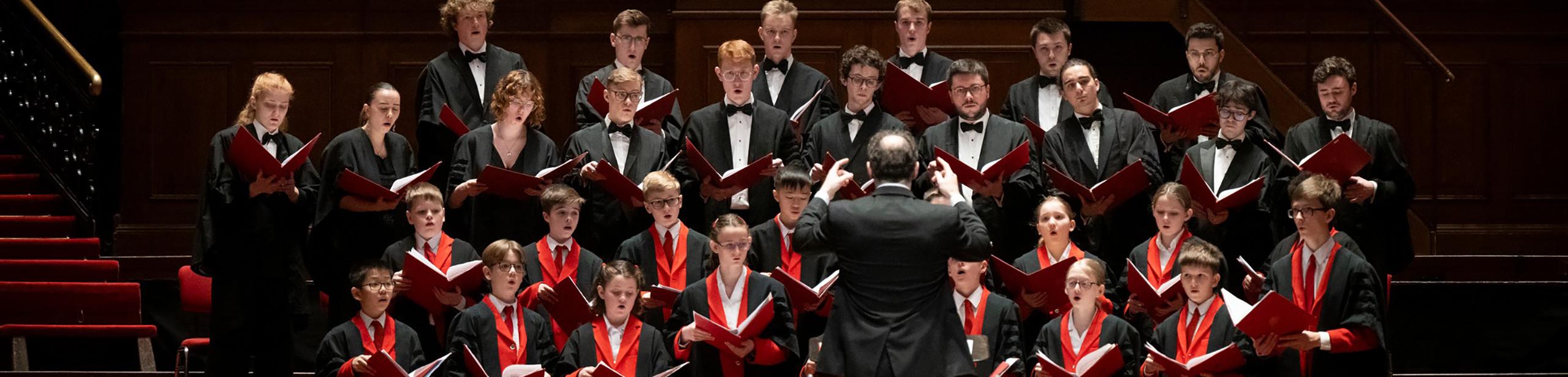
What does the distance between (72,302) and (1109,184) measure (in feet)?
14.2

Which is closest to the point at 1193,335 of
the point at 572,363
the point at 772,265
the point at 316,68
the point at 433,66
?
the point at 772,265

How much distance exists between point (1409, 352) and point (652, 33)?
3700 mm

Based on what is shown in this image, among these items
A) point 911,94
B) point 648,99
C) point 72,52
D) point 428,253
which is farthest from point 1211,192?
point 72,52

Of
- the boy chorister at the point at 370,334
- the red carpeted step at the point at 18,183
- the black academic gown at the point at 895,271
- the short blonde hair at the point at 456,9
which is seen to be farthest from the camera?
the red carpeted step at the point at 18,183

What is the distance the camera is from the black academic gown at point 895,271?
146 inches

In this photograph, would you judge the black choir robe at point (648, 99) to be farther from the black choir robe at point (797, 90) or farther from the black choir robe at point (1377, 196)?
the black choir robe at point (1377, 196)

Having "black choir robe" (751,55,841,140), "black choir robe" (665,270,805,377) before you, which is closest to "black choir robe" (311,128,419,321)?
"black choir robe" (665,270,805,377)

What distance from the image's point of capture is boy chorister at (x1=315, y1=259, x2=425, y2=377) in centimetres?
465

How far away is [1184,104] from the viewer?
17.5 ft

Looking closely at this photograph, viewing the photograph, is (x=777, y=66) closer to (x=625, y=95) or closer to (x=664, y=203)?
(x=625, y=95)

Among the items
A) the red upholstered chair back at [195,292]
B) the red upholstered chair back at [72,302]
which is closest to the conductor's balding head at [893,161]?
the red upholstered chair back at [195,292]

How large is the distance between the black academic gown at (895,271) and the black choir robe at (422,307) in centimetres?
161

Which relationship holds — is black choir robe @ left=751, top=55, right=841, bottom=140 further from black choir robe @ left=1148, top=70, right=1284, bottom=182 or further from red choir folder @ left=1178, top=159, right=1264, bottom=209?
red choir folder @ left=1178, top=159, right=1264, bottom=209

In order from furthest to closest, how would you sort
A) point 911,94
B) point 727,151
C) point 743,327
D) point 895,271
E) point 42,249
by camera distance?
point 42,249, point 727,151, point 911,94, point 743,327, point 895,271
